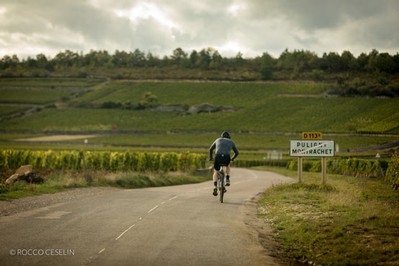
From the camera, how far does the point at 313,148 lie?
26.6 m

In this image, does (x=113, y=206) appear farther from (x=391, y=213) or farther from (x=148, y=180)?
(x=148, y=180)

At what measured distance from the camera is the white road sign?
26.3 meters

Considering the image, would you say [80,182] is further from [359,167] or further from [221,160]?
[359,167]

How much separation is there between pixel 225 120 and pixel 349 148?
4733cm

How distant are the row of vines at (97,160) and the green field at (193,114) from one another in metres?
35.4

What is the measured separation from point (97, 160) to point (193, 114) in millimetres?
82940

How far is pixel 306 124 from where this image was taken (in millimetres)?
112125

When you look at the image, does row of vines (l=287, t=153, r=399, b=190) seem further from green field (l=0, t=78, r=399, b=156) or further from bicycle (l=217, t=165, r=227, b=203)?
bicycle (l=217, t=165, r=227, b=203)

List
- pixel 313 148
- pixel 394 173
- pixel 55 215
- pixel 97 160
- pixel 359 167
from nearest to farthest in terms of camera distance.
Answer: pixel 55 215 < pixel 313 148 < pixel 394 173 < pixel 359 167 < pixel 97 160

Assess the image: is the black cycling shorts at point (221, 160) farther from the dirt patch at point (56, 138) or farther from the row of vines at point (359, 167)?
the dirt patch at point (56, 138)

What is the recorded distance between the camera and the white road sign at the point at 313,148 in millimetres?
26297

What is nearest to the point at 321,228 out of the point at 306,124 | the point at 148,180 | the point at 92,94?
the point at 148,180

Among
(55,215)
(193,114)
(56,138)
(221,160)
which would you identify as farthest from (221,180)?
(193,114)

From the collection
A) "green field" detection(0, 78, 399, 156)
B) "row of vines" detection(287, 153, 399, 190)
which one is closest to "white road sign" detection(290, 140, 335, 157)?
"row of vines" detection(287, 153, 399, 190)
